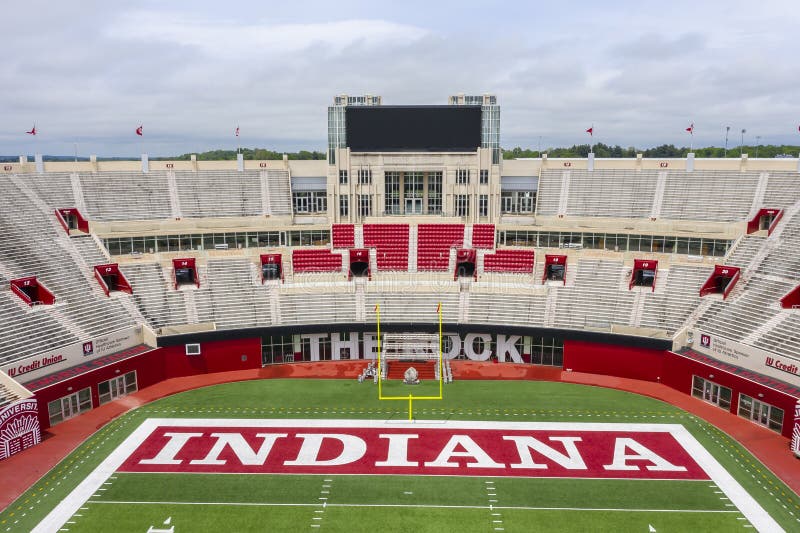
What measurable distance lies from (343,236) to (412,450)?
28.2m

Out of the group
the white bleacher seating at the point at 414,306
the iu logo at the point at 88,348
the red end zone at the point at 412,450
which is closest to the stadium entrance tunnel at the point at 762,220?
the red end zone at the point at 412,450

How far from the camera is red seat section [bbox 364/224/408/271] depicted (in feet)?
182

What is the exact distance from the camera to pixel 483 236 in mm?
57406

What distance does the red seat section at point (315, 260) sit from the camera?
54.7m

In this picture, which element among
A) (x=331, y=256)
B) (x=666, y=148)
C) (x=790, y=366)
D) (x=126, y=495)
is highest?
(x=666, y=148)

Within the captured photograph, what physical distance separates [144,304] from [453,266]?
88.8ft

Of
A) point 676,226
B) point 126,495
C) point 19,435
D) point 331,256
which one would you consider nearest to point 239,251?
point 331,256

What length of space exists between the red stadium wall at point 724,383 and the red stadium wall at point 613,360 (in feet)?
3.12

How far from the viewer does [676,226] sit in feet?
171

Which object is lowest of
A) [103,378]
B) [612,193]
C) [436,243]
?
[103,378]

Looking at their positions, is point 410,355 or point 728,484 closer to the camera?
point 728,484

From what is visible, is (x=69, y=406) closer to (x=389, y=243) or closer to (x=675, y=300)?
(x=389, y=243)

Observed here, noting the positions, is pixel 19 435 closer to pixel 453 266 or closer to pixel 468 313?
pixel 468 313

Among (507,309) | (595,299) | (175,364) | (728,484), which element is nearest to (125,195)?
(175,364)
